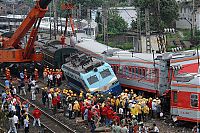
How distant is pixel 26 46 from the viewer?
37.4m

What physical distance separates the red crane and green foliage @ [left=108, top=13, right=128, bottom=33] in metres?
39.9

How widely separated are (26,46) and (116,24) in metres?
42.7

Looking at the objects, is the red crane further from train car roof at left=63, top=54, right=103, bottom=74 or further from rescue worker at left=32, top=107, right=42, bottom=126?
rescue worker at left=32, top=107, right=42, bottom=126

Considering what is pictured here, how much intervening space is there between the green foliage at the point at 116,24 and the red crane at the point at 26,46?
3986cm

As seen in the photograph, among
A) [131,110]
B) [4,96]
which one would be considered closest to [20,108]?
[4,96]

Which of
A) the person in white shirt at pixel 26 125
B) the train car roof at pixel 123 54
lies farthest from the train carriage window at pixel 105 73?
the person in white shirt at pixel 26 125

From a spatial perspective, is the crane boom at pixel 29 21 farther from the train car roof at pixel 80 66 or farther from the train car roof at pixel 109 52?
the train car roof at pixel 109 52

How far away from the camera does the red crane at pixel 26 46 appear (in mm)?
35656

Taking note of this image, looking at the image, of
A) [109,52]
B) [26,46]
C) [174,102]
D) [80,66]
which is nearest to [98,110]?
[174,102]

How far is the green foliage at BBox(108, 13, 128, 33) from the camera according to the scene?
255ft

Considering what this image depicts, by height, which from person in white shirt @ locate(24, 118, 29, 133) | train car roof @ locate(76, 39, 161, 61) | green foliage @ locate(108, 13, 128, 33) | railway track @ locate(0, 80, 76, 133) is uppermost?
green foliage @ locate(108, 13, 128, 33)

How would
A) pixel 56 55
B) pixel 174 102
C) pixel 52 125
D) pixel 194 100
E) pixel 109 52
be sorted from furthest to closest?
pixel 56 55 → pixel 109 52 → pixel 52 125 → pixel 174 102 → pixel 194 100

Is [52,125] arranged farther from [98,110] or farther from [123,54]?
[123,54]

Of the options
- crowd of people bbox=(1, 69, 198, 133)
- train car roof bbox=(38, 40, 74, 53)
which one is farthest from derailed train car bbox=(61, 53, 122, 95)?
train car roof bbox=(38, 40, 74, 53)
